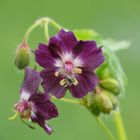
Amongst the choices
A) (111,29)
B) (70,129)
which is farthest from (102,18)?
(70,129)

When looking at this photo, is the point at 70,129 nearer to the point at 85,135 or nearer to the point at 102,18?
the point at 85,135

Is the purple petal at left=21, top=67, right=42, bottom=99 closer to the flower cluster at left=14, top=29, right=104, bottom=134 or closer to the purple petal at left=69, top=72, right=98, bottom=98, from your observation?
the flower cluster at left=14, top=29, right=104, bottom=134

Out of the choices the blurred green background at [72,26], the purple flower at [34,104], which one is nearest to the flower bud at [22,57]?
the purple flower at [34,104]

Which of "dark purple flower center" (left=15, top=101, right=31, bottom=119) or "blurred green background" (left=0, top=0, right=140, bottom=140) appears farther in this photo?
"blurred green background" (left=0, top=0, right=140, bottom=140)

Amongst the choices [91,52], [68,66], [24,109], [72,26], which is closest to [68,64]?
[68,66]

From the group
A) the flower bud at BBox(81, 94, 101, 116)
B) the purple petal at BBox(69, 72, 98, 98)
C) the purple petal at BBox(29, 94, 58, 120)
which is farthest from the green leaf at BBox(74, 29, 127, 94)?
the purple petal at BBox(29, 94, 58, 120)
